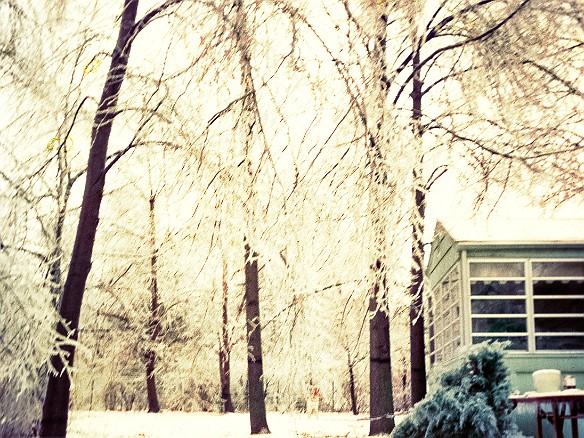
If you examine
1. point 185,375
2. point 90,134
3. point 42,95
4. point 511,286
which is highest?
point 90,134

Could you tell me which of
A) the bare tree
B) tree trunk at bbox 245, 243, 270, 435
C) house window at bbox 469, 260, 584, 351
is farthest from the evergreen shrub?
tree trunk at bbox 245, 243, 270, 435

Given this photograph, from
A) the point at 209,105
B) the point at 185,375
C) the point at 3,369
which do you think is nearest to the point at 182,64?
the point at 209,105

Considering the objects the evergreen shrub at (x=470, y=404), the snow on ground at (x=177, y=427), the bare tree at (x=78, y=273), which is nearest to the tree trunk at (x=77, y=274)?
the bare tree at (x=78, y=273)

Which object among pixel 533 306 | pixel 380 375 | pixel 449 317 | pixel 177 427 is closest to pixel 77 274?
pixel 380 375

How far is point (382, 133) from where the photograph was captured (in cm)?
207

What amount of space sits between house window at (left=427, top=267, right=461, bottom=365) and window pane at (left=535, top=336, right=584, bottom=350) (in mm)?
793

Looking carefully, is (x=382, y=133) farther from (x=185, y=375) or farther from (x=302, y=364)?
(x=185, y=375)

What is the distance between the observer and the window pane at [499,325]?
275 inches

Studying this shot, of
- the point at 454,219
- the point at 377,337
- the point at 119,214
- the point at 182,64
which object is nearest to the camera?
the point at 182,64

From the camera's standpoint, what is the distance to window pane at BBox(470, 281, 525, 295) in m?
7.07

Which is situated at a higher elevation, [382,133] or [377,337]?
[382,133]

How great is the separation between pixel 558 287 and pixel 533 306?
29 cm

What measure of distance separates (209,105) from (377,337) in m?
4.63

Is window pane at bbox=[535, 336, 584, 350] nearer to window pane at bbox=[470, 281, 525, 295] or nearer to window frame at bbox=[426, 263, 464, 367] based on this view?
window pane at bbox=[470, 281, 525, 295]
